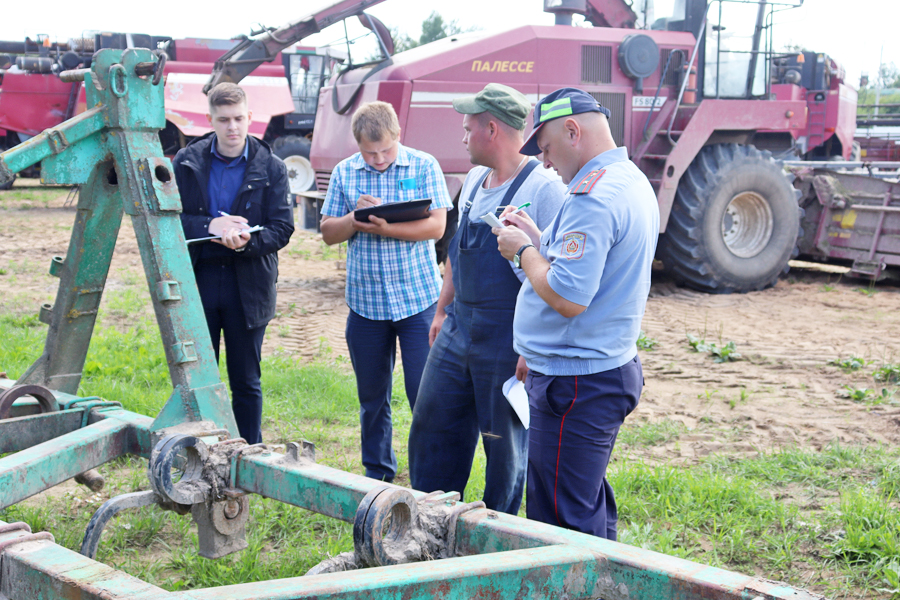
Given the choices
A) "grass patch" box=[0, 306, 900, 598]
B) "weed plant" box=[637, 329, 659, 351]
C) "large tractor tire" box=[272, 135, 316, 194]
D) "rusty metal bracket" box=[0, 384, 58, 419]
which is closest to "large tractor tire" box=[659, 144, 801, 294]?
"weed plant" box=[637, 329, 659, 351]

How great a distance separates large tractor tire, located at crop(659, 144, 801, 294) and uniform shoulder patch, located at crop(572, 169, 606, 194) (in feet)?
20.1

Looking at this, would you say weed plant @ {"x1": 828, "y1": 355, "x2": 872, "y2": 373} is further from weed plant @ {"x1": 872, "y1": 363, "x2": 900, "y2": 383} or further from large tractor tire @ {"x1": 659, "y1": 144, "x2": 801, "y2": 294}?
large tractor tire @ {"x1": 659, "y1": 144, "x2": 801, "y2": 294}

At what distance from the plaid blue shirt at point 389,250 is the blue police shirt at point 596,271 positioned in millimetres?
1208

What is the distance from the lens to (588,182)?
86.2 inches

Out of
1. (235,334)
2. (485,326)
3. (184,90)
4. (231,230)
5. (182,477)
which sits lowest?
(182,477)

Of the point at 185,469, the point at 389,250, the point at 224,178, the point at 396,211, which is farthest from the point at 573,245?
the point at 224,178

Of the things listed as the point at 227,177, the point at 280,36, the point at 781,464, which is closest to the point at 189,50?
the point at 280,36

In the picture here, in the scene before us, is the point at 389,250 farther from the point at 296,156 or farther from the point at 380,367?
the point at 296,156

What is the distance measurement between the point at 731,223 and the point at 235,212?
6.44m

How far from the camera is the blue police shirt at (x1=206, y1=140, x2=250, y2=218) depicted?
357 cm

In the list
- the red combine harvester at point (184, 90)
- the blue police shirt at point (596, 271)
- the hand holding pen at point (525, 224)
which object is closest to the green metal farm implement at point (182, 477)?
the blue police shirt at point (596, 271)

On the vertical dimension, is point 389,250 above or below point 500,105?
below

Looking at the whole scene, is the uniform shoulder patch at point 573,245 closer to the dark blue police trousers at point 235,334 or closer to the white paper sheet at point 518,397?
the white paper sheet at point 518,397

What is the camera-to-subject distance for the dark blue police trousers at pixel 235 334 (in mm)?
3541
